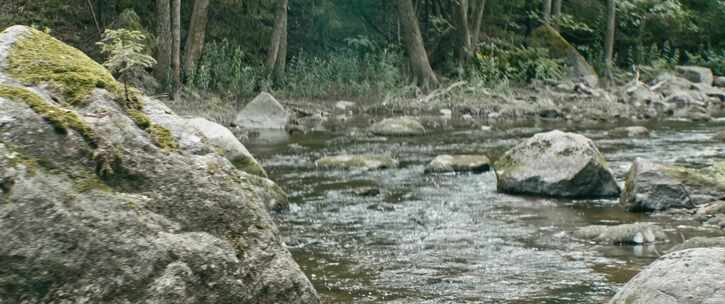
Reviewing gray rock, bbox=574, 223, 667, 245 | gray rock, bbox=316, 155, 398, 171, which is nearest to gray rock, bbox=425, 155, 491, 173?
gray rock, bbox=316, 155, 398, 171

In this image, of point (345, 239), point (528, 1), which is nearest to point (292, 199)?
point (345, 239)

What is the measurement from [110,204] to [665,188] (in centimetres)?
696

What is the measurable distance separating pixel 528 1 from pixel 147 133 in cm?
2787

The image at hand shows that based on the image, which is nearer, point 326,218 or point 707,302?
point 707,302

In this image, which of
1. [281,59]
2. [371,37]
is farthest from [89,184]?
[371,37]

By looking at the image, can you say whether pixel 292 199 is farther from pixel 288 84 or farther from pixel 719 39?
pixel 719 39

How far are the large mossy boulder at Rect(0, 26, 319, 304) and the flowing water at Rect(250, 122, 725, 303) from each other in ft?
5.05

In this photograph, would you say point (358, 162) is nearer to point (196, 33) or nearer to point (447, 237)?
point (447, 237)

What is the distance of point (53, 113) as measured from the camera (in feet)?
15.3

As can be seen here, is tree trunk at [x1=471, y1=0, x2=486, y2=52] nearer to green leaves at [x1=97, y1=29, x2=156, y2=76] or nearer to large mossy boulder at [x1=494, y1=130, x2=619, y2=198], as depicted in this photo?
large mossy boulder at [x1=494, y1=130, x2=619, y2=198]

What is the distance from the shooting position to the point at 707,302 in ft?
16.2

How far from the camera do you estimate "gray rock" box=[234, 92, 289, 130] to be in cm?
1895

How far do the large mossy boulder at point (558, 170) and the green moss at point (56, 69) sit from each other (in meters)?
6.57

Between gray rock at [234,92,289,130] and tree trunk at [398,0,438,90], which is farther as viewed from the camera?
tree trunk at [398,0,438,90]
